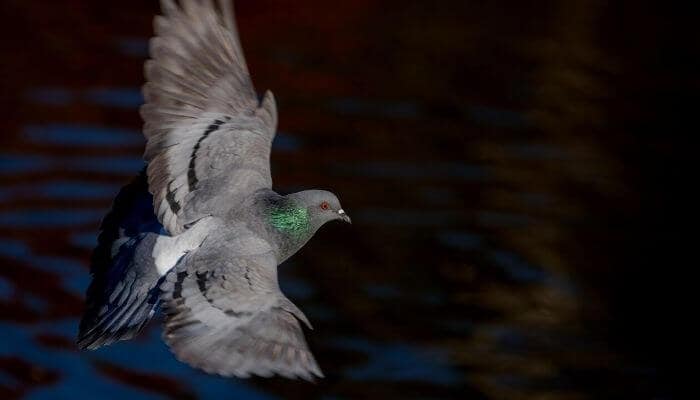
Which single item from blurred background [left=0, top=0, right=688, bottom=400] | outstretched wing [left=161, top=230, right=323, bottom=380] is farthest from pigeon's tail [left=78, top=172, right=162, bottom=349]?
blurred background [left=0, top=0, right=688, bottom=400]

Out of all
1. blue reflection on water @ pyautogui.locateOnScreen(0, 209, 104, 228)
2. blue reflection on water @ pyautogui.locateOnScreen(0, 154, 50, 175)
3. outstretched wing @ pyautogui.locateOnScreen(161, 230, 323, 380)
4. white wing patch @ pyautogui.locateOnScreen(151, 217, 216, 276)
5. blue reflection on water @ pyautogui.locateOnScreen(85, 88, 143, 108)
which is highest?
blue reflection on water @ pyautogui.locateOnScreen(85, 88, 143, 108)

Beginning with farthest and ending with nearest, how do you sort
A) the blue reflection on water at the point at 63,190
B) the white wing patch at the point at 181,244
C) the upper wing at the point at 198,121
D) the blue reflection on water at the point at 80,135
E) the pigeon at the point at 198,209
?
the blue reflection on water at the point at 80,135
the blue reflection on water at the point at 63,190
the upper wing at the point at 198,121
the white wing patch at the point at 181,244
the pigeon at the point at 198,209

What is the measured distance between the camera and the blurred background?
41.9 feet

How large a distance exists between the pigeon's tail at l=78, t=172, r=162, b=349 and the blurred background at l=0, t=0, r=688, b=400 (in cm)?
556

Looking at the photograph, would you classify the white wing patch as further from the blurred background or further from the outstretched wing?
the blurred background

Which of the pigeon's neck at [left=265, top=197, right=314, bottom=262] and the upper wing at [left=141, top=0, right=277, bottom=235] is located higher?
the upper wing at [left=141, top=0, right=277, bottom=235]

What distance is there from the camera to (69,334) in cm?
1301

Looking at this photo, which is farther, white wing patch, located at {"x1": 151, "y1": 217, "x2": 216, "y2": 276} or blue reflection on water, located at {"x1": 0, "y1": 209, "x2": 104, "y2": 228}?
blue reflection on water, located at {"x1": 0, "y1": 209, "x2": 104, "y2": 228}

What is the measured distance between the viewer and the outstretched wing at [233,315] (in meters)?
5.39

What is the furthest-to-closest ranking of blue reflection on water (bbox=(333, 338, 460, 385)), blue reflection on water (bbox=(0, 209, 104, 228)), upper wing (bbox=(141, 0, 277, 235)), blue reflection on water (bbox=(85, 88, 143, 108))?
1. blue reflection on water (bbox=(85, 88, 143, 108))
2. blue reflection on water (bbox=(0, 209, 104, 228))
3. blue reflection on water (bbox=(333, 338, 460, 385))
4. upper wing (bbox=(141, 0, 277, 235))

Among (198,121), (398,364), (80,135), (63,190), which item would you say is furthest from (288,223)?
(80,135)

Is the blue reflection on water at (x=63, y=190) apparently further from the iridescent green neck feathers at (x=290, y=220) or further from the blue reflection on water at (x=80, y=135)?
the iridescent green neck feathers at (x=290, y=220)

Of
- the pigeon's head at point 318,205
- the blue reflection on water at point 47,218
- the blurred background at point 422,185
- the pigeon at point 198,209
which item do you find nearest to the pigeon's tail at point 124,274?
the pigeon at point 198,209

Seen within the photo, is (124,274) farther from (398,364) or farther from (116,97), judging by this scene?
(116,97)
